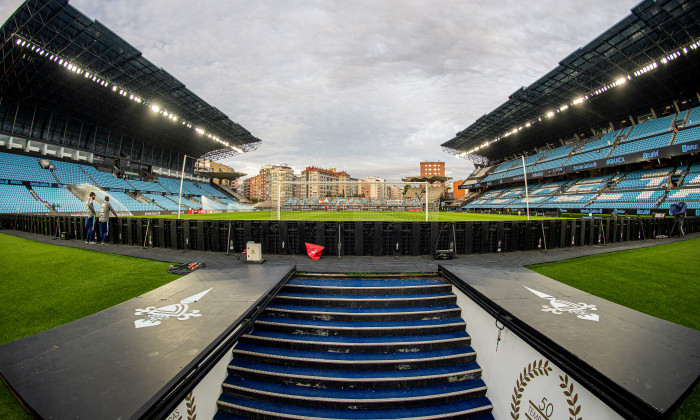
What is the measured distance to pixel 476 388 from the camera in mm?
3488

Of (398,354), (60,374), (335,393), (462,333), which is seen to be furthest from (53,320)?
(462,333)

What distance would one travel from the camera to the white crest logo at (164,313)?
3.07 metres

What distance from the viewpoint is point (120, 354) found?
7.86ft

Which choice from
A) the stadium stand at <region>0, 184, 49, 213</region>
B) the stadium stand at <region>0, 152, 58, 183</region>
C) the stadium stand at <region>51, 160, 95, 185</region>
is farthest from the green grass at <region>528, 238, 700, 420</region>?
the stadium stand at <region>51, 160, 95, 185</region>

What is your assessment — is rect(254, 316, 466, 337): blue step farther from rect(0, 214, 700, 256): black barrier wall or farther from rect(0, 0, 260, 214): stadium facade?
rect(0, 0, 260, 214): stadium facade

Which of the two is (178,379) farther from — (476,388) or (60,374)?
(476,388)

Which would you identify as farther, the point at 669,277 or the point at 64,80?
the point at 64,80

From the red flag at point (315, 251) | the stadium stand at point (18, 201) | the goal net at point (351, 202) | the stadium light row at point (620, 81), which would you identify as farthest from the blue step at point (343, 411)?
the stadium light row at point (620, 81)

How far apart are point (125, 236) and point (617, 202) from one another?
37710 mm

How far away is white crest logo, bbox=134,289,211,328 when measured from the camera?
307 cm

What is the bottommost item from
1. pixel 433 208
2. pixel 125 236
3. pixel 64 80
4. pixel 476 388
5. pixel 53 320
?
pixel 476 388

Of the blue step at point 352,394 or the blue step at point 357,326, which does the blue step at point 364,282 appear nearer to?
the blue step at point 357,326

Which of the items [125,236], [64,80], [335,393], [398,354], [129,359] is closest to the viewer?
[129,359]

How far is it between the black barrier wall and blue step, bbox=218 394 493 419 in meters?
4.45
